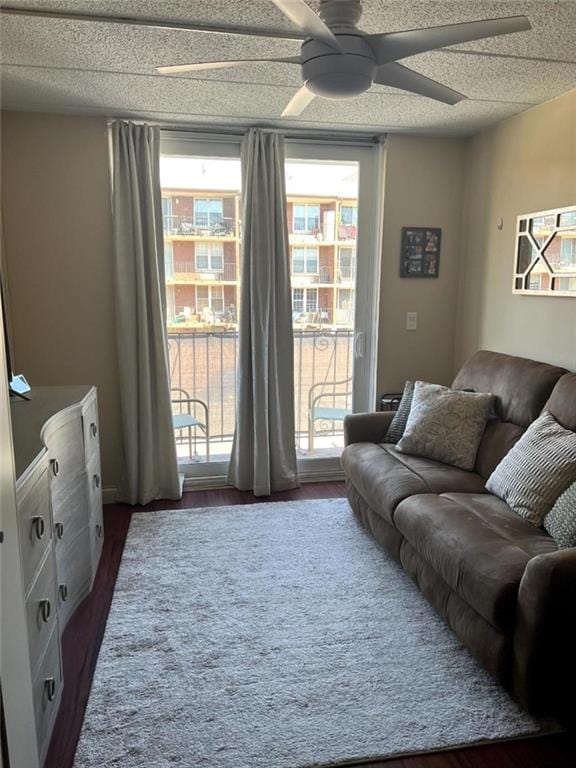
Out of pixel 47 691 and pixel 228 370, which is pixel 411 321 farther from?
pixel 47 691

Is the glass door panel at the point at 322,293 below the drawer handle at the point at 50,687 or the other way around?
the other way around

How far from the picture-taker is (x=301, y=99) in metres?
2.25

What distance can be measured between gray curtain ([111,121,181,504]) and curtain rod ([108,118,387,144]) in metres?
0.13

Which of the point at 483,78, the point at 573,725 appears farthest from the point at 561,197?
the point at 573,725

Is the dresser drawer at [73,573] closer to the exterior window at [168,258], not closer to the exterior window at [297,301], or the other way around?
the exterior window at [168,258]

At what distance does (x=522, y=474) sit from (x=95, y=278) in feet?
9.16

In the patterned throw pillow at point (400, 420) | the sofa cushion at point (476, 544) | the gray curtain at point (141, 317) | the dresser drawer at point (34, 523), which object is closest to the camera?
the dresser drawer at point (34, 523)

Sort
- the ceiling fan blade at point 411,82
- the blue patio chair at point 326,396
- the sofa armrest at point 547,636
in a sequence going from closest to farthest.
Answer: the sofa armrest at point 547,636 < the ceiling fan blade at point 411,82 < the blue patio chair at point 326,396

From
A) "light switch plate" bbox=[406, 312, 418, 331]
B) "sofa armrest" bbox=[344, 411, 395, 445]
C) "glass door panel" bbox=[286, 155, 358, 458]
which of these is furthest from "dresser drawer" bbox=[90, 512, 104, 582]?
"light switch plate" bbox=[406, 312, 418, 331]

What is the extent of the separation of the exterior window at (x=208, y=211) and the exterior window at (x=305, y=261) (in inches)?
22.8

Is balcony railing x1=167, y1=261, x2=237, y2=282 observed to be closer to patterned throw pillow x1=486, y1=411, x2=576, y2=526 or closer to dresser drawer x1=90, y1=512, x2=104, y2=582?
dresser drawer x1=90, y1=512, x2=104, y2=582

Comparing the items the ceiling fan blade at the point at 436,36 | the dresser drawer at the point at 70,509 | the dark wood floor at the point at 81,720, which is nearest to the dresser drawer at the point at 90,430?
the dresser drawer at the point at 70,509

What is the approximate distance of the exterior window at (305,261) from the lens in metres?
3.92

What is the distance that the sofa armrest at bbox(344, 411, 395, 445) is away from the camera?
3.43 m
